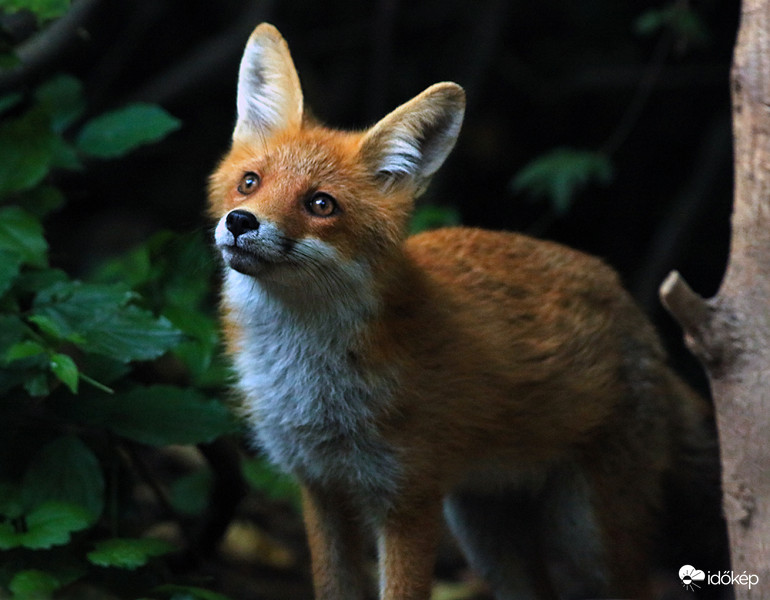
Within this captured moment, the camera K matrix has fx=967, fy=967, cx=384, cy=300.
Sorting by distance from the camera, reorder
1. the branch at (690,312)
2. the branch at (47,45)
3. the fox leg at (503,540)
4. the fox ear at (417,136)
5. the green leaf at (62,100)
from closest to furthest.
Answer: the branch at (690,312) → the fox ear at (417,136) → the green leaf at (62,100) → the fox leg at (503,540) → the branch at (47,45)

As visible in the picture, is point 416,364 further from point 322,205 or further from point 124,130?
point 124,130

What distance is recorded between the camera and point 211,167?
8242 millimetres

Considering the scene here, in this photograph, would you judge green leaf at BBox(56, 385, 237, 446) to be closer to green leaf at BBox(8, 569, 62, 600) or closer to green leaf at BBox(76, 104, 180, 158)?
green leaf at BBox(8, 569, 62, 600)

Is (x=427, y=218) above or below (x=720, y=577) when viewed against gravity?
above

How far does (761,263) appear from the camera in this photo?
12.5 ft

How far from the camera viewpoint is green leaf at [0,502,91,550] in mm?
3703

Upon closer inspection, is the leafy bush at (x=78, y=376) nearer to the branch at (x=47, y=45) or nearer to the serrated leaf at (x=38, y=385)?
the serrated leaf at (x=38, y=385)

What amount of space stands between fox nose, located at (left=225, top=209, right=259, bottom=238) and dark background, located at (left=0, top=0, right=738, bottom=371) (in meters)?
4.01

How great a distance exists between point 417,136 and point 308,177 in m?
0.50

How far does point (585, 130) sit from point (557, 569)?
3718mm

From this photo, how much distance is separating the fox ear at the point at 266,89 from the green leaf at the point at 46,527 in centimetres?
177

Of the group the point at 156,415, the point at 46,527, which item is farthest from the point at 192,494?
the point at 46,527

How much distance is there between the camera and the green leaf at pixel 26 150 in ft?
15.0

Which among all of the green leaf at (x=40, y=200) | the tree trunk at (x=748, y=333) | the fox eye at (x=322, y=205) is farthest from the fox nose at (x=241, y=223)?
the tree trunk at (x=748, y=333)
